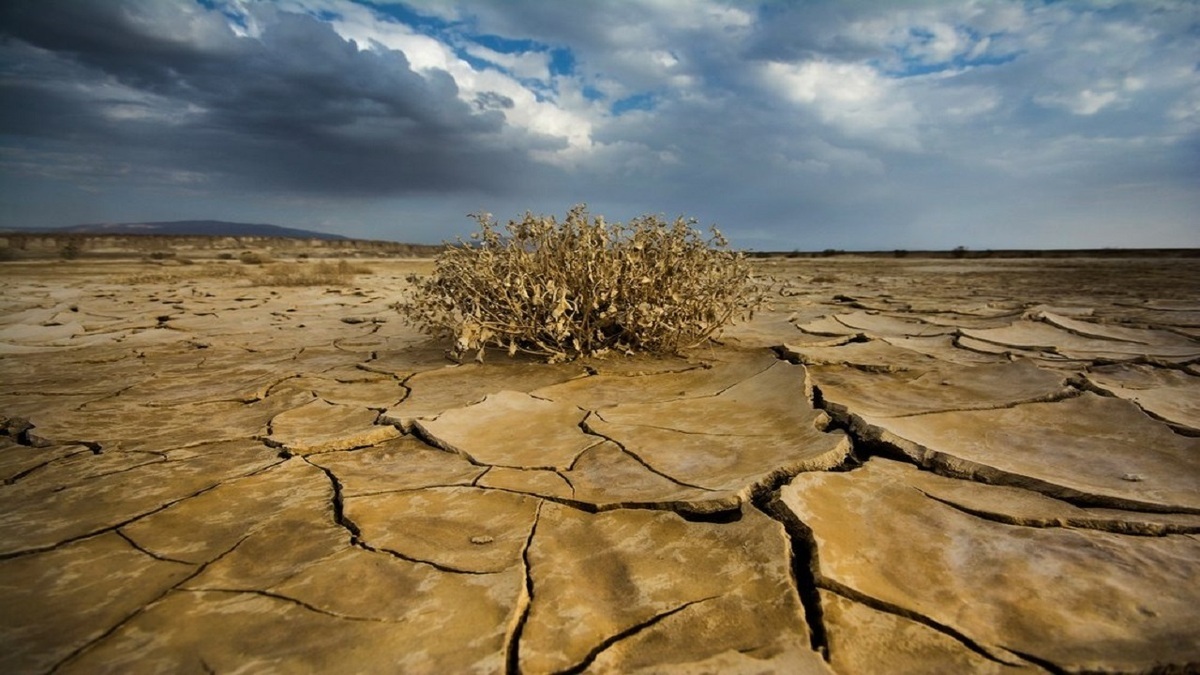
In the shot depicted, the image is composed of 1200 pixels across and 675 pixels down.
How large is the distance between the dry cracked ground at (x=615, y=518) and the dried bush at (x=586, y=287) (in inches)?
10.8

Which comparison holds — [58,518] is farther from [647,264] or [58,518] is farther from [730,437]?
[647,264]

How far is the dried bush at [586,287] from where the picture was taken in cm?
288

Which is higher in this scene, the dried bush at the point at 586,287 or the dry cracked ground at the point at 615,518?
the dried bush at the point at 586,287

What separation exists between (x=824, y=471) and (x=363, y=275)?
416 inches

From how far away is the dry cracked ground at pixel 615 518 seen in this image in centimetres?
92

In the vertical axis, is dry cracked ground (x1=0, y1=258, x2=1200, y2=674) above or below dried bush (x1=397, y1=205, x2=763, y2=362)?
below

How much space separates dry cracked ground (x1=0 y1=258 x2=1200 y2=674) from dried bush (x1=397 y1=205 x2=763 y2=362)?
275 mm

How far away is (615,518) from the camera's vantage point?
1.34 meters

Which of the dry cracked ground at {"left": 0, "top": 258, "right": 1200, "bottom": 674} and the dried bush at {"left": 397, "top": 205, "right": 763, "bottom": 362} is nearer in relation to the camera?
the dry cracked ground at {"left": 0, "top": 258, "right": 1200, "bottom": 674}

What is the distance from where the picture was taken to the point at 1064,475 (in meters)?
1.45

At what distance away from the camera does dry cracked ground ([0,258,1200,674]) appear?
0.92 metres

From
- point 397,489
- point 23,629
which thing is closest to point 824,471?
point 397,489

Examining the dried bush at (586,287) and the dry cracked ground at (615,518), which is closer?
the dry cracked ground at (615,518)

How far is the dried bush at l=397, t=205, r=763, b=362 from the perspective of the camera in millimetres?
2877
